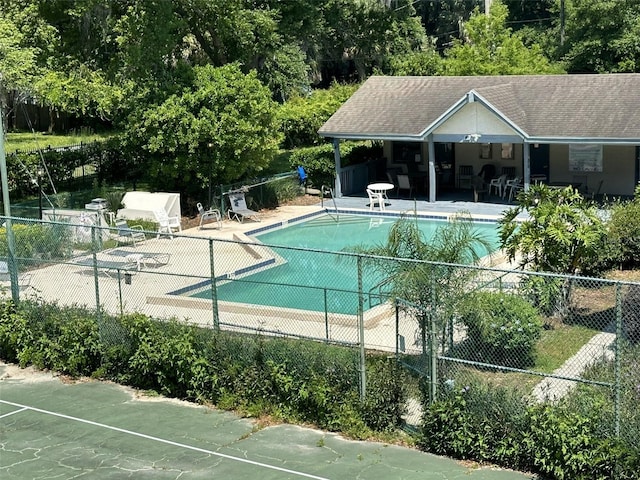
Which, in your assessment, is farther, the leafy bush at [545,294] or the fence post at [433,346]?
the leafy bush at [545,294]

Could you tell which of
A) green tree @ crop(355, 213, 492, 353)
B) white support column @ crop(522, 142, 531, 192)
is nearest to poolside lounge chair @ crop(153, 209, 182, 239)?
white support column @ crop(522, 142, 531, 192)

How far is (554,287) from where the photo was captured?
14891mm

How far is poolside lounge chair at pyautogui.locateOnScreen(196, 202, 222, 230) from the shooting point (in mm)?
28781

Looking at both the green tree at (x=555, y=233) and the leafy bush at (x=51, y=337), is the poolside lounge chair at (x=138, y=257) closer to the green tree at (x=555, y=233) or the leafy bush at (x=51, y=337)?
the leafy bush at (x=51, y=337)

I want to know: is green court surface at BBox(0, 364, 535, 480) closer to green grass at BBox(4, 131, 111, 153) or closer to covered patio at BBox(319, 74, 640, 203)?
covered patio at BBox(319, 74, 640, 203)

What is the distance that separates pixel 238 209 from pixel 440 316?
17.4 m

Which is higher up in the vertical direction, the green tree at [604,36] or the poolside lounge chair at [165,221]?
the green tree at [604,36]

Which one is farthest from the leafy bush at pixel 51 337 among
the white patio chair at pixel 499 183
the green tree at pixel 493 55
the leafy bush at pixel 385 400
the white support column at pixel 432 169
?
the green tree at pixel 493 55

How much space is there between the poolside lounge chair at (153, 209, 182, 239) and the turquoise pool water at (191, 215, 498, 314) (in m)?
2.51

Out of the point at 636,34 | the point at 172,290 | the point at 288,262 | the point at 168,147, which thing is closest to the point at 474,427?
the point at 172,290

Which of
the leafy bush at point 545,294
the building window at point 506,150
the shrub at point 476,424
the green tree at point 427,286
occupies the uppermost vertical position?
the building window at point 506,150

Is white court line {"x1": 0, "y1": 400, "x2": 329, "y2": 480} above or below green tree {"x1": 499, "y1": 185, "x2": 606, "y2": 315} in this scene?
below

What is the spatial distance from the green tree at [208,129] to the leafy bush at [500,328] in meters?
16.4

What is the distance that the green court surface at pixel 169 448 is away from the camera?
40.7 ft
